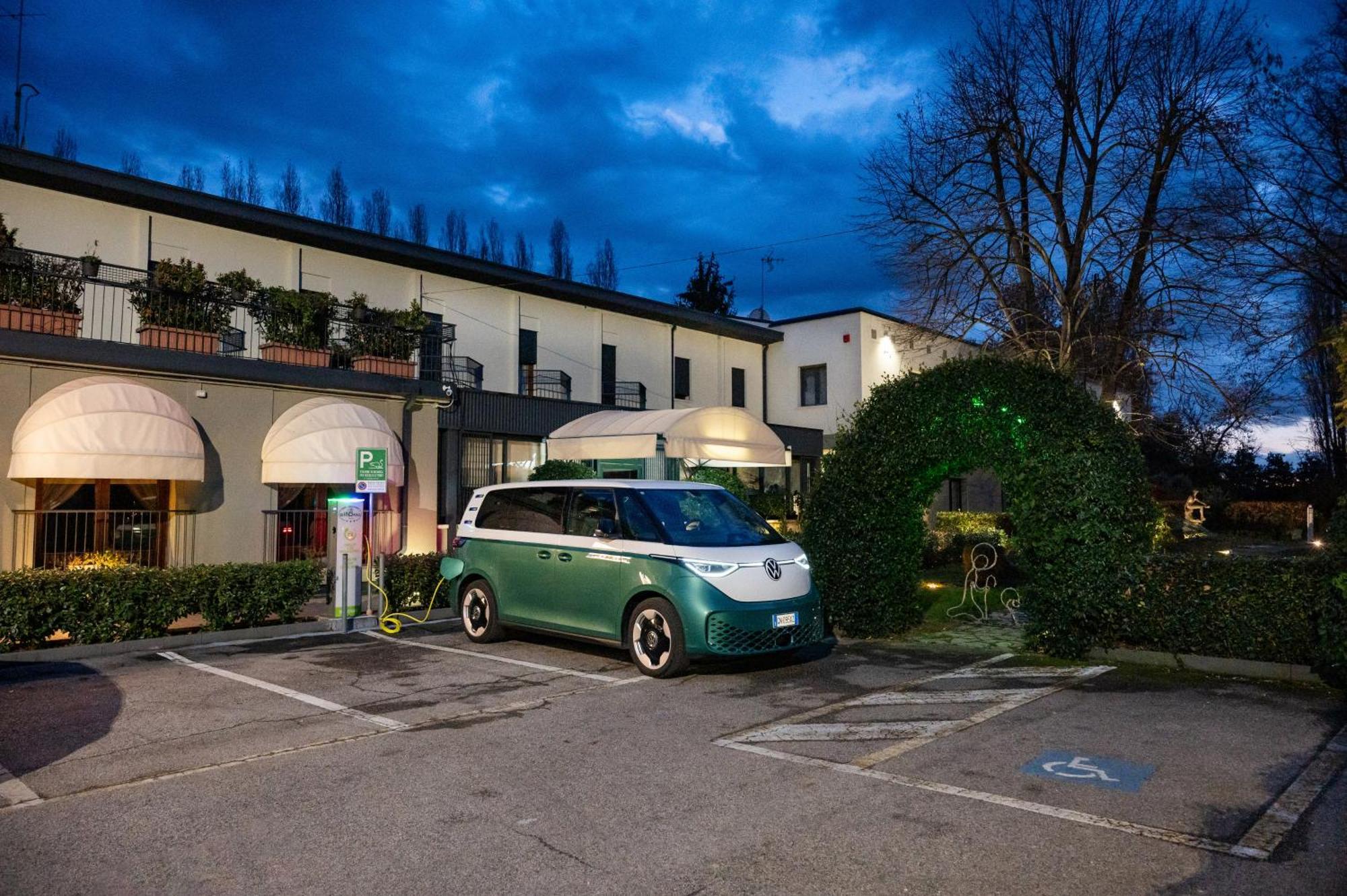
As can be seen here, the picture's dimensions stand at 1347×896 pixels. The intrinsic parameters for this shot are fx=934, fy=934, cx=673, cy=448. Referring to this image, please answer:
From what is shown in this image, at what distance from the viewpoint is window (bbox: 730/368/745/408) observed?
32344mm

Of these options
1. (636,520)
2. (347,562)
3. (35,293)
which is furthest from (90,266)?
(636,520)

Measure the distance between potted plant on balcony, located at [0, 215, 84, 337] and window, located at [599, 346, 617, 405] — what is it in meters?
14.3

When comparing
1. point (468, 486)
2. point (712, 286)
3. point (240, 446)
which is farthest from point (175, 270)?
point (712, 286)

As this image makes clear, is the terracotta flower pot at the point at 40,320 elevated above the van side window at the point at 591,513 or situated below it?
above

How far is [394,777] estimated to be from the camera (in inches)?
232

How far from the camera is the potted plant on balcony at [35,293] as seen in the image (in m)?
14.0

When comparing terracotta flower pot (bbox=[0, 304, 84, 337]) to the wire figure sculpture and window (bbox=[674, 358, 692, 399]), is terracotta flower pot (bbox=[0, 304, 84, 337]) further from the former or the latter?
window (bbox=[674, 358, 692, 399])

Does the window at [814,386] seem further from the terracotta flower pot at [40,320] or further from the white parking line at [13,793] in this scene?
the white parking line at [13,793]

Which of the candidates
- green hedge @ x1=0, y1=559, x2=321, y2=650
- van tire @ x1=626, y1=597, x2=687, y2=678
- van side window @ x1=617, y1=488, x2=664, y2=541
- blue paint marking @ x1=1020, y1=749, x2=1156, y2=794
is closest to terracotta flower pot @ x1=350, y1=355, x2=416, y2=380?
green hedge @ x1=0, y1=559, x2=321, y2=650

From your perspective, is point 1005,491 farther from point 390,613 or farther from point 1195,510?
point 1195,510

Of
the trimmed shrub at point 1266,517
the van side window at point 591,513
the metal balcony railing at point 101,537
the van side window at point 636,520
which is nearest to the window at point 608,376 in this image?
the metal balcony railing at point 101,537

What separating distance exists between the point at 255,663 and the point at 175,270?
875 cm

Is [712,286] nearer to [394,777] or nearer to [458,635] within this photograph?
[458,635]

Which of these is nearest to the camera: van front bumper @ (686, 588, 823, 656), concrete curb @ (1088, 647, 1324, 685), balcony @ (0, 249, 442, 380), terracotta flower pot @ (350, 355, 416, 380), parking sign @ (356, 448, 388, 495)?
concrete curb @ (1088, 647, 1324, 685)
